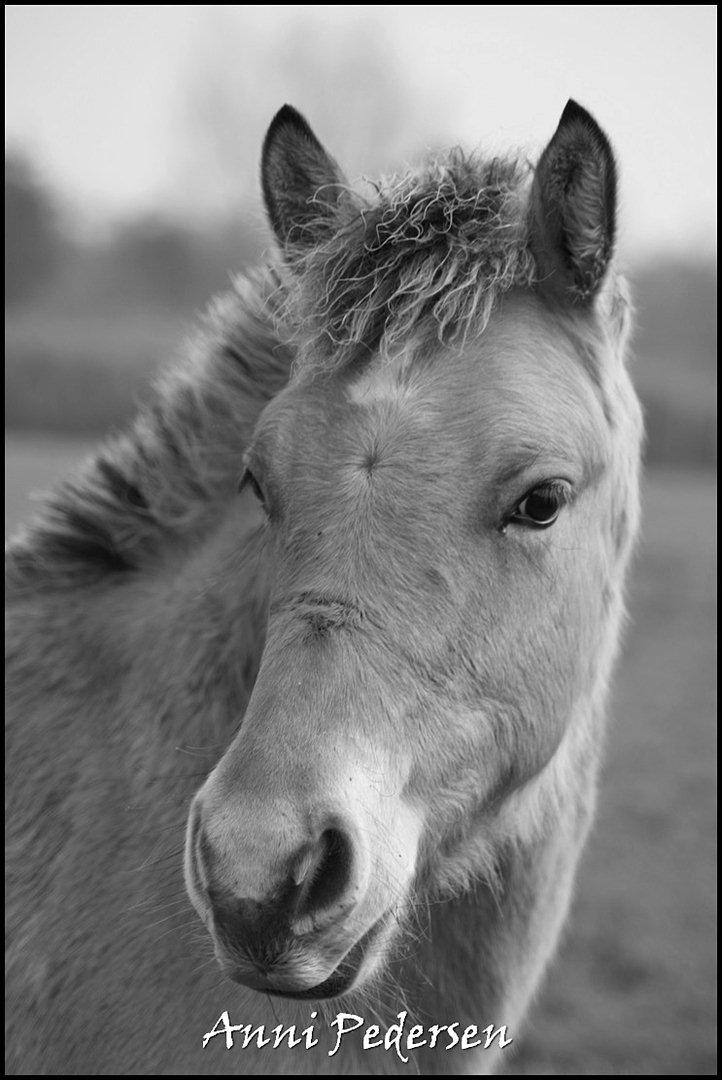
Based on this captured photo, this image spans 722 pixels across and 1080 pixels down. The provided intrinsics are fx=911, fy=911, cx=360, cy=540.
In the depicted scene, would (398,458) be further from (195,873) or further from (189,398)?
(189,398)

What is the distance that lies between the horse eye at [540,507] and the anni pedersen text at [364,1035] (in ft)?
4.91

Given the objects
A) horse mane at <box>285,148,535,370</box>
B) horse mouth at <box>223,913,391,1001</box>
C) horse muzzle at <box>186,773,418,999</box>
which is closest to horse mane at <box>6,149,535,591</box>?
horse mane at <box>285,148,535,370</box>

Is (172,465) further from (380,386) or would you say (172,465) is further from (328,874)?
(328,874)

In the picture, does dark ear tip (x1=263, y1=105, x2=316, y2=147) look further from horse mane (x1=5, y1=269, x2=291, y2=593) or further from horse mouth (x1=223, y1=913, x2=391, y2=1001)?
horse mouth (x1=223, y1=913, x2=391, y2=1001)

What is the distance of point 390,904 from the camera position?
2107mm

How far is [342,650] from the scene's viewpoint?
2141mm

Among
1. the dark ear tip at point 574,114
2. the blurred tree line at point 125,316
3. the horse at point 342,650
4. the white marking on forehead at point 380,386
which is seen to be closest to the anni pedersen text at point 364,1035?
the horse at point 342,650

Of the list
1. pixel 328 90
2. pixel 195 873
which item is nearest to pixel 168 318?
pixel 328 90

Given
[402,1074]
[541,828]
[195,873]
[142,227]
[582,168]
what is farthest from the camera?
[142,227]

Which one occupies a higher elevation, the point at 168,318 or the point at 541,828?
the point at 168,318

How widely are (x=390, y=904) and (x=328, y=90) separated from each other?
88.1 ft

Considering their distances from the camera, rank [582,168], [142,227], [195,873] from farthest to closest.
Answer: [142,227] → [582,168] → [195,873]

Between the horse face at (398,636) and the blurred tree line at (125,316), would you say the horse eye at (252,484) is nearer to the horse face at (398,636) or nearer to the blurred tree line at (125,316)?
the horse face at (398,636)

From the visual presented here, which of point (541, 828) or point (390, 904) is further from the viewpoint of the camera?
point (541, 828)
